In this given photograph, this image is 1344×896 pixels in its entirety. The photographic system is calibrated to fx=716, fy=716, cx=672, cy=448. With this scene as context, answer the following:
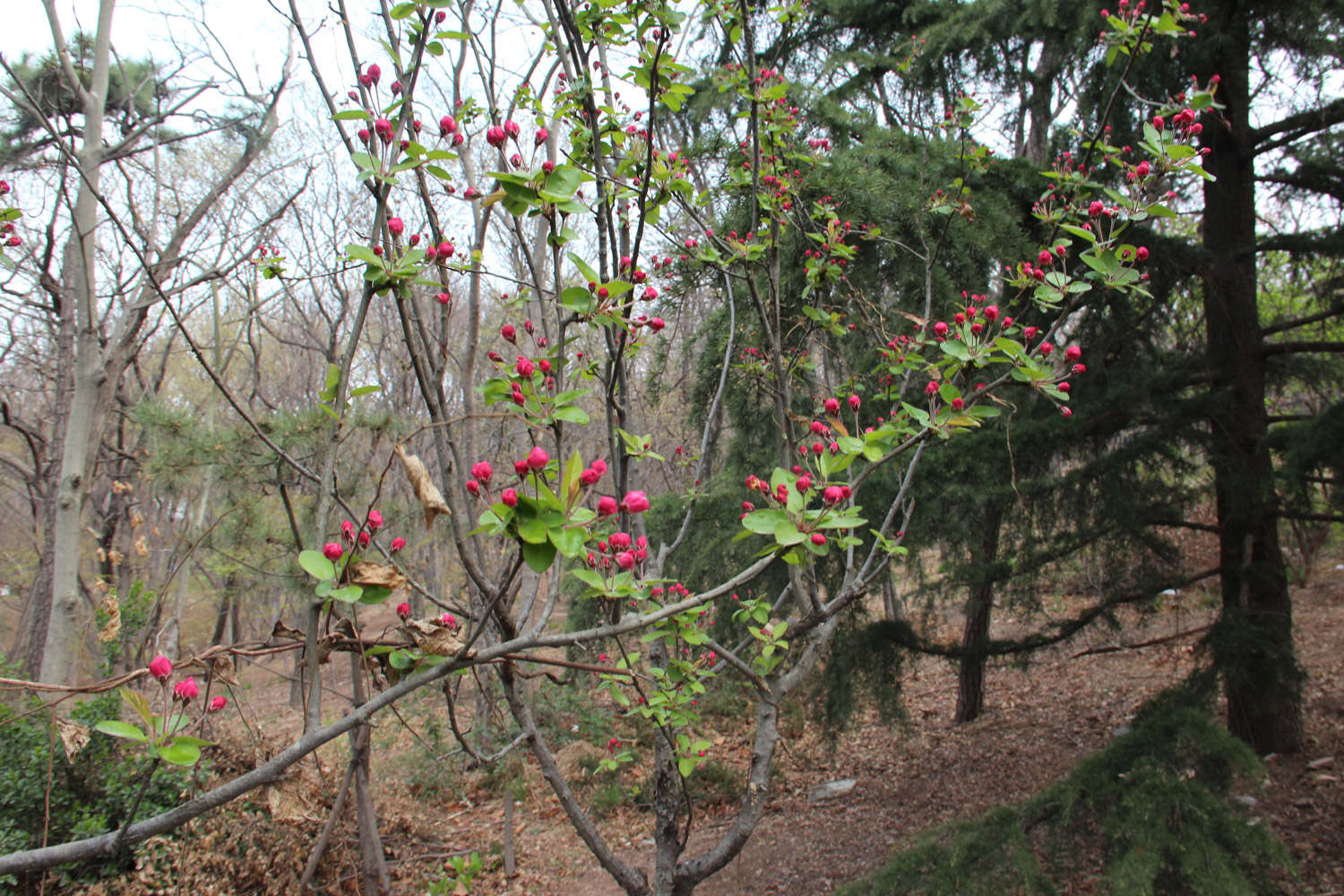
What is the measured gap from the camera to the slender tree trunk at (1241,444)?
3.23m

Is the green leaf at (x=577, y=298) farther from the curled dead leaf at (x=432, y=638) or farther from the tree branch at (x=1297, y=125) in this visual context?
the tree branch at (x=1297, y=125)

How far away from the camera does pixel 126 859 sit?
343 centimetres

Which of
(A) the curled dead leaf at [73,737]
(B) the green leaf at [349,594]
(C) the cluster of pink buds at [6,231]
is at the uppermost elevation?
(C) the cluster of pink buds at [6,231]

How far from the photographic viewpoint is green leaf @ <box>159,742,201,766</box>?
30.1 inches

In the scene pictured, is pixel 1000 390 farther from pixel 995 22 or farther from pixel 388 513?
pixel 388 513

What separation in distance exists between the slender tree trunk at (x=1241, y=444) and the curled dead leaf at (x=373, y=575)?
11.8ft

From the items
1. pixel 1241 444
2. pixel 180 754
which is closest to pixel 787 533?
pixel 180 754

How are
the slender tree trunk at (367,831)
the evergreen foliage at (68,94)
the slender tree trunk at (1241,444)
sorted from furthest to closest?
the evergreen foliage at (68,94), the slender tree trunk at (1241,444), the slender tree trunk at (367,831)

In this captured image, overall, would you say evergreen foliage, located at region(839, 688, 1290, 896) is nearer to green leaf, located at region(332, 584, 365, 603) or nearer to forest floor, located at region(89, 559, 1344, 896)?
forest floor, located at region(89, 559, 1344, 896)

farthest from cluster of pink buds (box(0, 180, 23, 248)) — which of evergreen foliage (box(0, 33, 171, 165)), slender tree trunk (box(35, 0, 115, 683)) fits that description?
evergreen foliage (box(0, 33, 171, 165))

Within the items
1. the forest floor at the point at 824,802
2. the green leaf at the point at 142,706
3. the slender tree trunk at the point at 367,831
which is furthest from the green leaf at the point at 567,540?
the slender tree trunk at the point at 367,831

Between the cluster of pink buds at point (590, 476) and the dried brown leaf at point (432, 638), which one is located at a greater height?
the cluster of pink buds at point (590, 476)

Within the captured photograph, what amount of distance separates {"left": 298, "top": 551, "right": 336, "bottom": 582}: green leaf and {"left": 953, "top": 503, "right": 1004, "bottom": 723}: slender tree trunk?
318 centimetres

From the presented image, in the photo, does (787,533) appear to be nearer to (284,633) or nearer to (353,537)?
(353,537)
